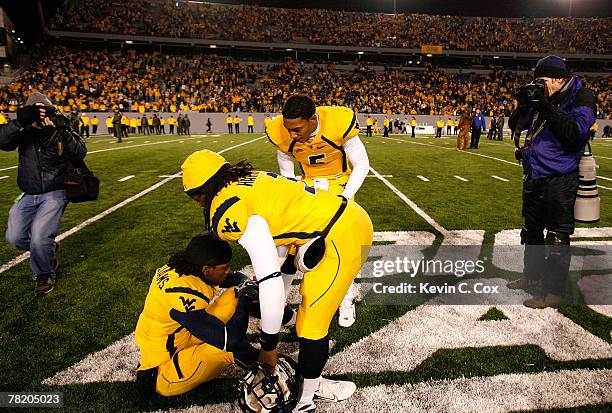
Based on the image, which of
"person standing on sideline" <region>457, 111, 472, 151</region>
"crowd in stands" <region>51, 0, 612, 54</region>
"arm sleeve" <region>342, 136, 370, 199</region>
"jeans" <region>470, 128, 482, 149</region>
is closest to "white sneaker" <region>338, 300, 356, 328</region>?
"arm sleeve" <region>342, 136, 370, 199</region>

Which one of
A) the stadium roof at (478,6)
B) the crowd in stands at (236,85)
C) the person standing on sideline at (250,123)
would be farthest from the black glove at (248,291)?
the stadium roof at (478,6)

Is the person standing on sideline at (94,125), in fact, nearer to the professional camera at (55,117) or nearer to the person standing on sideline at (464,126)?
the person standing on sideline at (464,126)

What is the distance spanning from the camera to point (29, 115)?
13.2 ft

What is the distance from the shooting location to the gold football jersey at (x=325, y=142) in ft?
11.8

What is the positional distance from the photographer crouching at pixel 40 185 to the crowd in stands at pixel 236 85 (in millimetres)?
30936

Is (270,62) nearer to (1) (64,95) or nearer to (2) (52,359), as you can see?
(1) (64,95)

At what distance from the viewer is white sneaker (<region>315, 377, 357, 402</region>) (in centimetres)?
267

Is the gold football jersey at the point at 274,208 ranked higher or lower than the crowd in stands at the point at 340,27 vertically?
lower

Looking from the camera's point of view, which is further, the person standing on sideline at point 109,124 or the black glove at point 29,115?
the person standing on sideline at point 109,124

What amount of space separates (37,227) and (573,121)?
16.8 feet

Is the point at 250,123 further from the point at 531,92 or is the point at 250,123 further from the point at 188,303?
the point at 188,303

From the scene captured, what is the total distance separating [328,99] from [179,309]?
4054 cm

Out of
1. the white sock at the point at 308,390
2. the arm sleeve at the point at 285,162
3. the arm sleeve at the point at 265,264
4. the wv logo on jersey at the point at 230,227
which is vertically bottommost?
the white sock at the point at 308,390

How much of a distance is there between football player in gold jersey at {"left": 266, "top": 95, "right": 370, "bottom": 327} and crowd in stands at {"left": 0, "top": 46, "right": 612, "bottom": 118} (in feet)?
107
